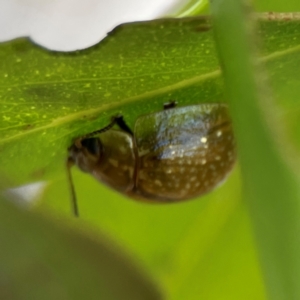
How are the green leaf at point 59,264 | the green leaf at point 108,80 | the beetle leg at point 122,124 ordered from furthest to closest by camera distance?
the beetle leg at point 122,124, the green leaf at point 108,80, the green leaf at point 59,264

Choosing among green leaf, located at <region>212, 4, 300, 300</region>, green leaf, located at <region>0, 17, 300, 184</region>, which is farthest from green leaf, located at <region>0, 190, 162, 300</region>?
green leaf, located at <region>0, 17, 300, 184</region>

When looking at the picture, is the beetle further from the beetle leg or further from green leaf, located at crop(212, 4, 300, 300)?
green leaf, located at crop(212, 4, 300, 300)

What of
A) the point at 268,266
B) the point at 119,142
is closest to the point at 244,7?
the point at 268,266

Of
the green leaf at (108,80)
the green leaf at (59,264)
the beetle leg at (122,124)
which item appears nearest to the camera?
the green leaf at (59,264)

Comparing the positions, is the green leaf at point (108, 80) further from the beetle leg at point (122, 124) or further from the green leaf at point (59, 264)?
the green leaf at point (59, 264)

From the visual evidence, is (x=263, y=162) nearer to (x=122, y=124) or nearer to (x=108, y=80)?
(x=108, y=80)

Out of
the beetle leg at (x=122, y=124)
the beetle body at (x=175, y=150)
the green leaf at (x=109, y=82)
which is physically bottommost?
the beetle body at (x=175, y=150)

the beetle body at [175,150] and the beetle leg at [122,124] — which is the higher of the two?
the beetle leg at [122,124]

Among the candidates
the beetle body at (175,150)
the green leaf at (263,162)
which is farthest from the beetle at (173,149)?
the green leaf at (263,162)
